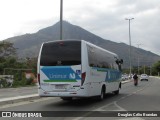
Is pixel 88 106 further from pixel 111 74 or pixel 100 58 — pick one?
pixel 111 74

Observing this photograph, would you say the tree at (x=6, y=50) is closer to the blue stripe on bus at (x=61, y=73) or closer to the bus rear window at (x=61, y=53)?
the bus rear window at (x=61, y=53)

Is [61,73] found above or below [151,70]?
above

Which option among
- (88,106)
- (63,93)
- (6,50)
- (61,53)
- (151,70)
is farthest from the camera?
(151,70)

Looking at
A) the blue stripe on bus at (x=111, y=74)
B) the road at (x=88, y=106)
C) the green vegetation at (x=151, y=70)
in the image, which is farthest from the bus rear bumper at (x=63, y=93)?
the green vegetation at (x=151, y=70)

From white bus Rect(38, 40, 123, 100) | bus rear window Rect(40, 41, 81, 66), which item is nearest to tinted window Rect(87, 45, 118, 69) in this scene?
A: white bus Rect(38, 40, 123, 100)

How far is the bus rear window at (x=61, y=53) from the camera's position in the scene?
16.9 meters

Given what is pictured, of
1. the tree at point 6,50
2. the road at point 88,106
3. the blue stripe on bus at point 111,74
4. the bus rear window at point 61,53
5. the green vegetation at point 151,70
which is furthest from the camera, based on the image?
the green vegetation at point 151,70

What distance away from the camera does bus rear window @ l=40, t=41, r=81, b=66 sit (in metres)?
16.9

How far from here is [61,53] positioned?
1719cm

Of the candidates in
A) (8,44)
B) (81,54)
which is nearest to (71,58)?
(81,54)

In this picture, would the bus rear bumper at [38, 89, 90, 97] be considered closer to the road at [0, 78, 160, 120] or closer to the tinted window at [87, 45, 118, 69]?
the road at [0, 78, 160, 120]

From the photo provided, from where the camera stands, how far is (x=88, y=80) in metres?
17.0

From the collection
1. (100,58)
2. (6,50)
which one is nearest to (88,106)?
(100,58)

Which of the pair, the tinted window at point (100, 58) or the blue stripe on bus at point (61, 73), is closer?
the blue stripe on bus at point (61, 73)
